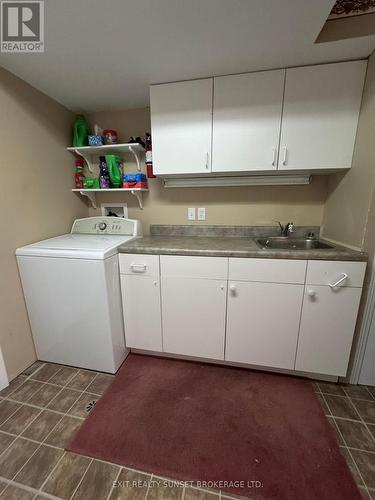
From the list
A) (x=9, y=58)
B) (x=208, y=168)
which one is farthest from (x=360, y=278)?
(x=9, y=58)

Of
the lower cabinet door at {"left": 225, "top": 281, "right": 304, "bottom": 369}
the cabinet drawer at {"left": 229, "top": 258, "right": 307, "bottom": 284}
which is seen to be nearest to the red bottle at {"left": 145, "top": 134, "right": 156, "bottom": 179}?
the cabinet drawer at {"left": 229, "top": 258, "right": 307, "bottom": 284}

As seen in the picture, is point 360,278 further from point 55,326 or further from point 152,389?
point 55,326

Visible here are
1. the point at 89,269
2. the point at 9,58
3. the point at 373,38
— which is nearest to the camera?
the point at 373,38

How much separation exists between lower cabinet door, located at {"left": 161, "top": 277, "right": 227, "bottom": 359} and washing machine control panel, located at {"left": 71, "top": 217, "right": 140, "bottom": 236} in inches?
25.7

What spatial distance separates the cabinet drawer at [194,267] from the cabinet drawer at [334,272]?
53cm

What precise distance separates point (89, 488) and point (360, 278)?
1772 mm

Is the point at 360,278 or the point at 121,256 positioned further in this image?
the point at 121,256

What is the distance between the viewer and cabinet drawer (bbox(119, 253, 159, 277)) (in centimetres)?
147

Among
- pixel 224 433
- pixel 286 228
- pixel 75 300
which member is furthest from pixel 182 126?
pixel 224 433

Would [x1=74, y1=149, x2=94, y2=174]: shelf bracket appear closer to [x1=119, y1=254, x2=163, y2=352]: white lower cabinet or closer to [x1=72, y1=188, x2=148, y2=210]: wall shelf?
[x1=72, y1=188, x2=148, y2=210]: wall shelf

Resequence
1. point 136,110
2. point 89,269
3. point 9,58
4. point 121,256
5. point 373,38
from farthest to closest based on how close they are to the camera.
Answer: point 136,110, point 121,256, point 89,269, point 9,58, point 373,38

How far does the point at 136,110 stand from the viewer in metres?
1.88

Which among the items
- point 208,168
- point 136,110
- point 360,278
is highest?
point 136,110

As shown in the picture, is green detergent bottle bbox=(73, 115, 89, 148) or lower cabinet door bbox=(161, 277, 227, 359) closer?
lower cabinet door bbox=(161, 277, 227, 359)
